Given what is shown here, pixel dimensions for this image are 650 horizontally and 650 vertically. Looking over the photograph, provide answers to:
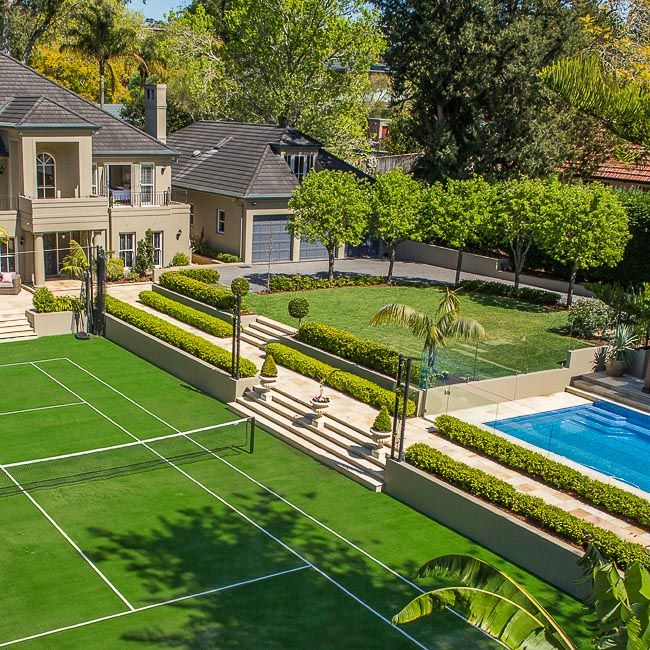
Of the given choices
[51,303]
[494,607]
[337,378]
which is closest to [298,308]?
[337,378]

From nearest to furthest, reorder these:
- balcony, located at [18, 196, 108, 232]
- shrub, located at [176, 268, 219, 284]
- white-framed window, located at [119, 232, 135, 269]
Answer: balcony, located at [18, 196, 108, 232] → shrub, located at [176, 268, 219, 284] → white-framed window, located at [119, 232, 135, 269]

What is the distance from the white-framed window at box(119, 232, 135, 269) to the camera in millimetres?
45250

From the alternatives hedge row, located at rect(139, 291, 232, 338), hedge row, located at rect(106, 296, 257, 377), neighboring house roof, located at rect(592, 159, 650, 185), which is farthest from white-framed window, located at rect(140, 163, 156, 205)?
neighboring house roof, located at rect(592, 159, 650, 185)

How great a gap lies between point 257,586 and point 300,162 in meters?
35.9

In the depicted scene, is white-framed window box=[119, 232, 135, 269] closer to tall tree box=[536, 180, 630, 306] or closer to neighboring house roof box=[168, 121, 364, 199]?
neighboring house roof box=[168, 121, 364, 199]

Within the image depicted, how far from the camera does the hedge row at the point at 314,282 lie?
4219 cm

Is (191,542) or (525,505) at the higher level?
(525,505)

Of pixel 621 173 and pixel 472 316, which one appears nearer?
pixel 472 316

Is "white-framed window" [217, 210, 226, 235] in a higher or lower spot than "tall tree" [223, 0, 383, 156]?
lower

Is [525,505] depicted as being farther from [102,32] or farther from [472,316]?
[102,32]

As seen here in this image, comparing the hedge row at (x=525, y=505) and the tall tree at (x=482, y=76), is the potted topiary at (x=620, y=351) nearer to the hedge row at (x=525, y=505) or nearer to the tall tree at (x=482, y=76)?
the hedge row at (x=525, y=505)

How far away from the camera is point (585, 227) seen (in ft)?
126

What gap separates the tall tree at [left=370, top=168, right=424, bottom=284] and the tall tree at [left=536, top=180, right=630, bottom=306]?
22.6 ft

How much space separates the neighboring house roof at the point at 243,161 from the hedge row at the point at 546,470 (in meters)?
25.0
